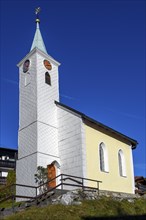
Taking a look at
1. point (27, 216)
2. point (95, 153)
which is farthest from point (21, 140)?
point (27, 216)

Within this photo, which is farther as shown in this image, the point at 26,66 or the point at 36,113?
the point at 26,66

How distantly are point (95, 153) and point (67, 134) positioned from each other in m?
2.52

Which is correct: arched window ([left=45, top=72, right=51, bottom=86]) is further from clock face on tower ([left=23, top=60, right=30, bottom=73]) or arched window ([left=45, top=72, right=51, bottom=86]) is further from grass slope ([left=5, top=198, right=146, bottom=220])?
grass slope ([left=5, top=198, right=146, bottom=220])

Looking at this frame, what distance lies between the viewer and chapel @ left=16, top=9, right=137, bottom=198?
891 inches

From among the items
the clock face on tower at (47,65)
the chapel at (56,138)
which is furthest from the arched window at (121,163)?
the clock face on tower at (47,65)

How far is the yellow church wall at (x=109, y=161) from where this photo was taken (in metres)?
22.6

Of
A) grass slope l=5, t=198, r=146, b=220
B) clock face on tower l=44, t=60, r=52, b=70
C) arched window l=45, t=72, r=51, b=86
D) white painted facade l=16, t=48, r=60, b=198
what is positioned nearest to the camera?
grass slope l=5, t=198, r=146, b=220

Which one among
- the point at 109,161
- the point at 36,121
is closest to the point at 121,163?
the point at 109,161

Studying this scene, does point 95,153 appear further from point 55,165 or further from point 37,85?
point 37,85

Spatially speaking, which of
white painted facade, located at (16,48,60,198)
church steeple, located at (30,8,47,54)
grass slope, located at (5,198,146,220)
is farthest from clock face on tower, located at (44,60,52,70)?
grass slope, located at (5,198,146,220)

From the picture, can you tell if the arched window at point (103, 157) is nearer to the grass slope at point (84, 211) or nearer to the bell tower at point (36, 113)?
the bell tower at point (36, 113)

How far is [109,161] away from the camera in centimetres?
2489

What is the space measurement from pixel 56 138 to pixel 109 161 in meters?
4.59

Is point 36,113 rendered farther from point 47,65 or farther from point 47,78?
point 47,65
